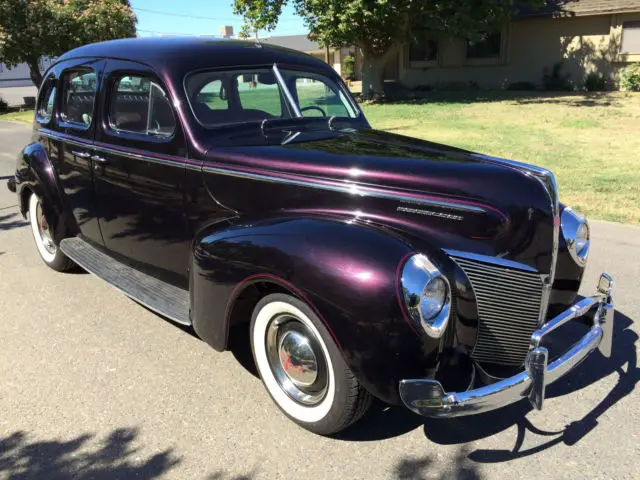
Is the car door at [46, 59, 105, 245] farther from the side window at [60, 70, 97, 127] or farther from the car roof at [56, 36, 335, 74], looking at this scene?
the car roof at [56, 36, 335, 74]

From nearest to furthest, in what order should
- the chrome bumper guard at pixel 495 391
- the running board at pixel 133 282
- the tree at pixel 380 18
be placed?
the chrome bumper guard at pixel 495 391
the running board at pixel 133 282
the tree at pixel 380 18

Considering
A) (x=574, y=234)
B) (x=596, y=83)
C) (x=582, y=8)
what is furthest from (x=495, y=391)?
(x=582, y=8)

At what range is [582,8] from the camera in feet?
71.6

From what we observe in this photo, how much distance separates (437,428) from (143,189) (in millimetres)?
2390

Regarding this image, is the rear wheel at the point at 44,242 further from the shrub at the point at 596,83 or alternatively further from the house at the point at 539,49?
the shrub at the point at 596,83

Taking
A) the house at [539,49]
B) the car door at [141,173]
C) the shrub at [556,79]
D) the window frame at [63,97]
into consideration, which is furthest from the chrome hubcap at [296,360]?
the shrub at [556,79]

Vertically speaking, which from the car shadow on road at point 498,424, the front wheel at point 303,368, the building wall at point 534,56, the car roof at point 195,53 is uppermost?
the building wall at point 534,56

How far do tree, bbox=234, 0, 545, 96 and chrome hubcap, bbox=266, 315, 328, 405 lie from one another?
16.2 meters

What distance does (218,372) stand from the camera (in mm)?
3375

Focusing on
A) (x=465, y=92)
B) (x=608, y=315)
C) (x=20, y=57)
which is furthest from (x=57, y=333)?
(x=20, y=57)

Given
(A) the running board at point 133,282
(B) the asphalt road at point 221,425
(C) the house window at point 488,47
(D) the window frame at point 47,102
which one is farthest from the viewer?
(C) the house window at point 488,47

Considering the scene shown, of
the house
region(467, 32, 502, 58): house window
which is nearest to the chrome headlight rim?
the house

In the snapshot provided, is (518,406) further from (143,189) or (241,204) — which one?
(143,189)

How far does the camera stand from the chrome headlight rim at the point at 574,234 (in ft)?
10.1
